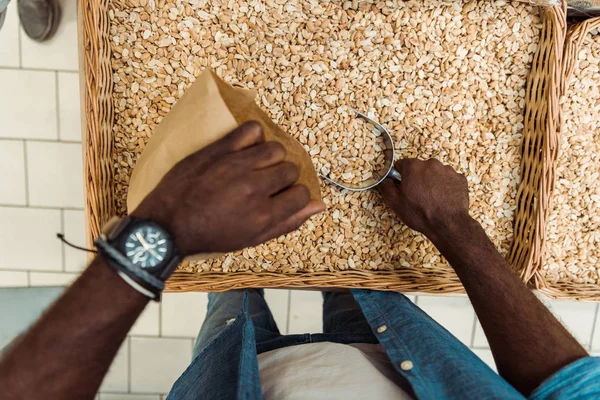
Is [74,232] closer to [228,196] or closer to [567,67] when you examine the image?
[228,196]

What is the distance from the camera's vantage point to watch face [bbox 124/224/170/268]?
54 cm

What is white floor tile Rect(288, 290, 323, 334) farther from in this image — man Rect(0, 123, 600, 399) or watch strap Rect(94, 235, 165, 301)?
watch strap Rect(94, 235, 165, 301)

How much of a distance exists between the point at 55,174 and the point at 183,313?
0.55 meters

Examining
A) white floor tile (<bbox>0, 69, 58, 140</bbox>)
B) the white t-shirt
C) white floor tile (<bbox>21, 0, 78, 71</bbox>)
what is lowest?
the white t-shirt

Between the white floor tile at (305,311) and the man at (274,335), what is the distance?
1.27ft

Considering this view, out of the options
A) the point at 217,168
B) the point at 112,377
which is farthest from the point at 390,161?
the point at 112,377

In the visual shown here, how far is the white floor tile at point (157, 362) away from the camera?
4.64 feet

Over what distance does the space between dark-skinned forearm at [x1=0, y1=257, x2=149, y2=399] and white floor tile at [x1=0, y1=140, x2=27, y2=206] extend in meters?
0.91

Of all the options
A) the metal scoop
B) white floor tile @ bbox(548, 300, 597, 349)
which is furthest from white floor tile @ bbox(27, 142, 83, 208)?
white floor tile @ bbox(548, 300, 597, 349)

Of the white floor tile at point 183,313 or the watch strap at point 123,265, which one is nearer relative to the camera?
the watch strap at point 123,265

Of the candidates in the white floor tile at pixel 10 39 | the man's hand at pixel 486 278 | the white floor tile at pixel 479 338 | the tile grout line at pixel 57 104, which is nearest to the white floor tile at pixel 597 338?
the white floor tile at pixel 479 338

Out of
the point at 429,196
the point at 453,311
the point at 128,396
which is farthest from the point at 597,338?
the point at 128,396

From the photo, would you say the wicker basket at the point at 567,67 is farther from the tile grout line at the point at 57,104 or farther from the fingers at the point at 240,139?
the tile grout line at the point at 57,104

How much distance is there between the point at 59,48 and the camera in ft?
3.97
